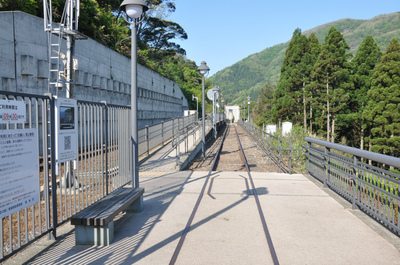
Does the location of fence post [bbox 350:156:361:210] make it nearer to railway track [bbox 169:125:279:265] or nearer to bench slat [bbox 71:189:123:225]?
railway track [bbox 169:125:279:265]

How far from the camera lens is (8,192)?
295 centimetres

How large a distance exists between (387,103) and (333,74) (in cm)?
896

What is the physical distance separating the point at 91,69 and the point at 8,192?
1474 cm

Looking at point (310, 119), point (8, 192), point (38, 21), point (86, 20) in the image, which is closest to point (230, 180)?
point (8, 192)

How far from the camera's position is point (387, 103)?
31172mm

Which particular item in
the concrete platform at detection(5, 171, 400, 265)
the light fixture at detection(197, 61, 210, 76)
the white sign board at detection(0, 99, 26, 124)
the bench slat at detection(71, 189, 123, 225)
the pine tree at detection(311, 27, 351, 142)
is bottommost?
the concrete platform at detection(5, 171, 400, 265)

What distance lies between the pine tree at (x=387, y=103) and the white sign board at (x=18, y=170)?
33.3 m

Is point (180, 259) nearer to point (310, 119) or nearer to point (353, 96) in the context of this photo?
point (353, 96)

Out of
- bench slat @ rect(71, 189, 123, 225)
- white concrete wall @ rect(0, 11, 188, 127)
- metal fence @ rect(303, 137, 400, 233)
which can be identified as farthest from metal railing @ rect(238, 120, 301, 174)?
white concrete wall @ rect(0, 11, 188, 127)

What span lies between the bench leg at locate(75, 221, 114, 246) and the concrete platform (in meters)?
0.10

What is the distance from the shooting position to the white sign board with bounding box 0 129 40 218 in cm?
290

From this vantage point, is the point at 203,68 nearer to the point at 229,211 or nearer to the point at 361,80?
the point at 229,211

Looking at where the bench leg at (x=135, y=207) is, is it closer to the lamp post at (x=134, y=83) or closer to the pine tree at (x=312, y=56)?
the lamp post at (x=134, y=83)

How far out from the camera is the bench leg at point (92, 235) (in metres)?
4.11
